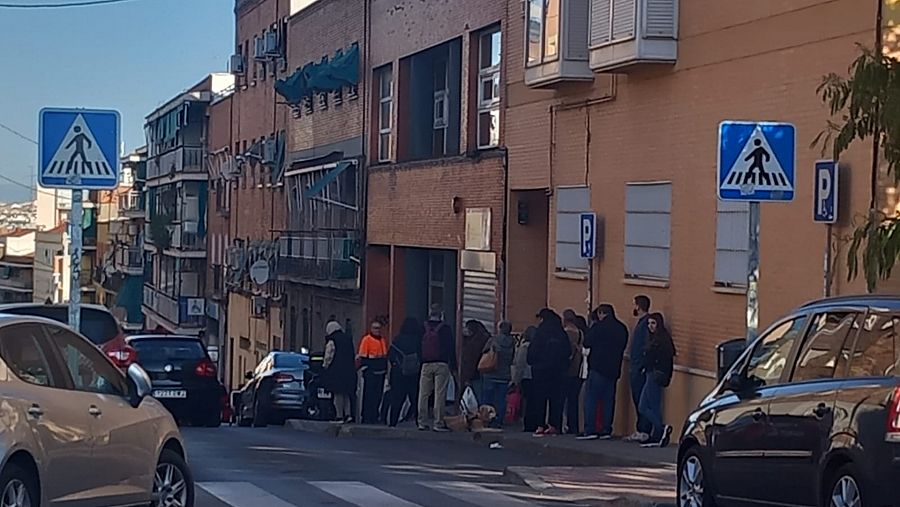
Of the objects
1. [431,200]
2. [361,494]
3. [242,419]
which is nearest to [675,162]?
[361,494]

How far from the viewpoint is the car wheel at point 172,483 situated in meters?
11.0

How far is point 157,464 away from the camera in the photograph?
429 inches

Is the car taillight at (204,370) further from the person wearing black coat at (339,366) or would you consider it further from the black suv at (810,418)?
the black suv at (810,418)

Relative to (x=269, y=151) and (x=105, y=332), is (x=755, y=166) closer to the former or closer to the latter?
(x=105, y=332)

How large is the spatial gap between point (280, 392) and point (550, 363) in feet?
30.1

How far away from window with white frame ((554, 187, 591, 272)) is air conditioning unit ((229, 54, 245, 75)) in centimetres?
3397

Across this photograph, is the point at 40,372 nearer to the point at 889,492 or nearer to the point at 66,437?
the point at 66,437

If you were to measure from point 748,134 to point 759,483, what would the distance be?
3146 millimetres

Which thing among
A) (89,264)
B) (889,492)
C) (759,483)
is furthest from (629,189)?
(89,264)

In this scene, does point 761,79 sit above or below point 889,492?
above

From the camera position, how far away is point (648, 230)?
834 inches

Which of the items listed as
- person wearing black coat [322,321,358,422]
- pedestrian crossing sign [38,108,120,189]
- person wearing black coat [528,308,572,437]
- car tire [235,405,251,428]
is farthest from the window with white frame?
pedestrian crossing sign [38,108,120,189]

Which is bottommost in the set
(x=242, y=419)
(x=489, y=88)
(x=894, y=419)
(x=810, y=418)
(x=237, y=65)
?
(x=242, y=419)

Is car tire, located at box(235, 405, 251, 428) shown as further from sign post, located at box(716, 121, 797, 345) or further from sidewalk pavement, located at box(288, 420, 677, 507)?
sign post, located at box(716, 121, 797, 345)
